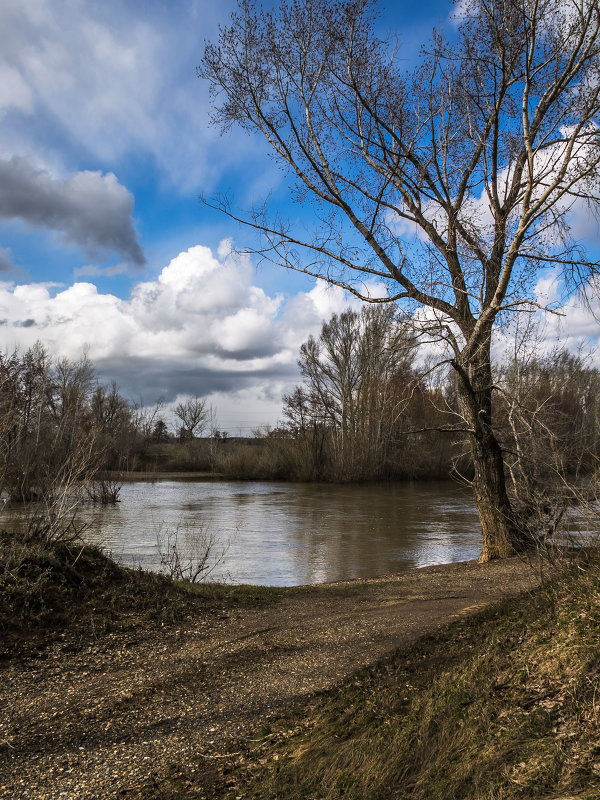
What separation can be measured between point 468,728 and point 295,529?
52.7 feet

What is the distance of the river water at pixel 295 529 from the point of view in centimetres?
1300

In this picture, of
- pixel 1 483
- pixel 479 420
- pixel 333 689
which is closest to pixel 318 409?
pixel 479 420

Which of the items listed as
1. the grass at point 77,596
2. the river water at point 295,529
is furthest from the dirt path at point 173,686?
the river water at point 295,529

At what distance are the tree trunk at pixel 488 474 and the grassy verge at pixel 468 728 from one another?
6.13m

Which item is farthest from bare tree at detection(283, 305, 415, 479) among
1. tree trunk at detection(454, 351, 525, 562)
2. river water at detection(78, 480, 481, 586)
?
tree trunk at detection(454, 351, 525, 562)

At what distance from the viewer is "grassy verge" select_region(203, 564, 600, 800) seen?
112 inches

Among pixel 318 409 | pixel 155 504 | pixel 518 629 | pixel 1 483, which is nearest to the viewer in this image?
pixel 518 629

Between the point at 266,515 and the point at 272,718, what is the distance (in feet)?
62.5

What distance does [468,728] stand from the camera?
3328mm

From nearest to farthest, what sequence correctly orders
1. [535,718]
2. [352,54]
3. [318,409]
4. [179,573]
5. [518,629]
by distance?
[535,718]
[518,629]
[179,573]
[352,54]
[318,409]

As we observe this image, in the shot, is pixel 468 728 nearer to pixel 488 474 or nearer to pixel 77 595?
pixel 77 595

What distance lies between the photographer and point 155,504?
88.6 ft

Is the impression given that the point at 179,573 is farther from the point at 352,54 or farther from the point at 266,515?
the point at 266,515

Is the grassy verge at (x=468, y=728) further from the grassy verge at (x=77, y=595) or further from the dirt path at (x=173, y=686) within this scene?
the grassy verge at (x=77, y=595)
